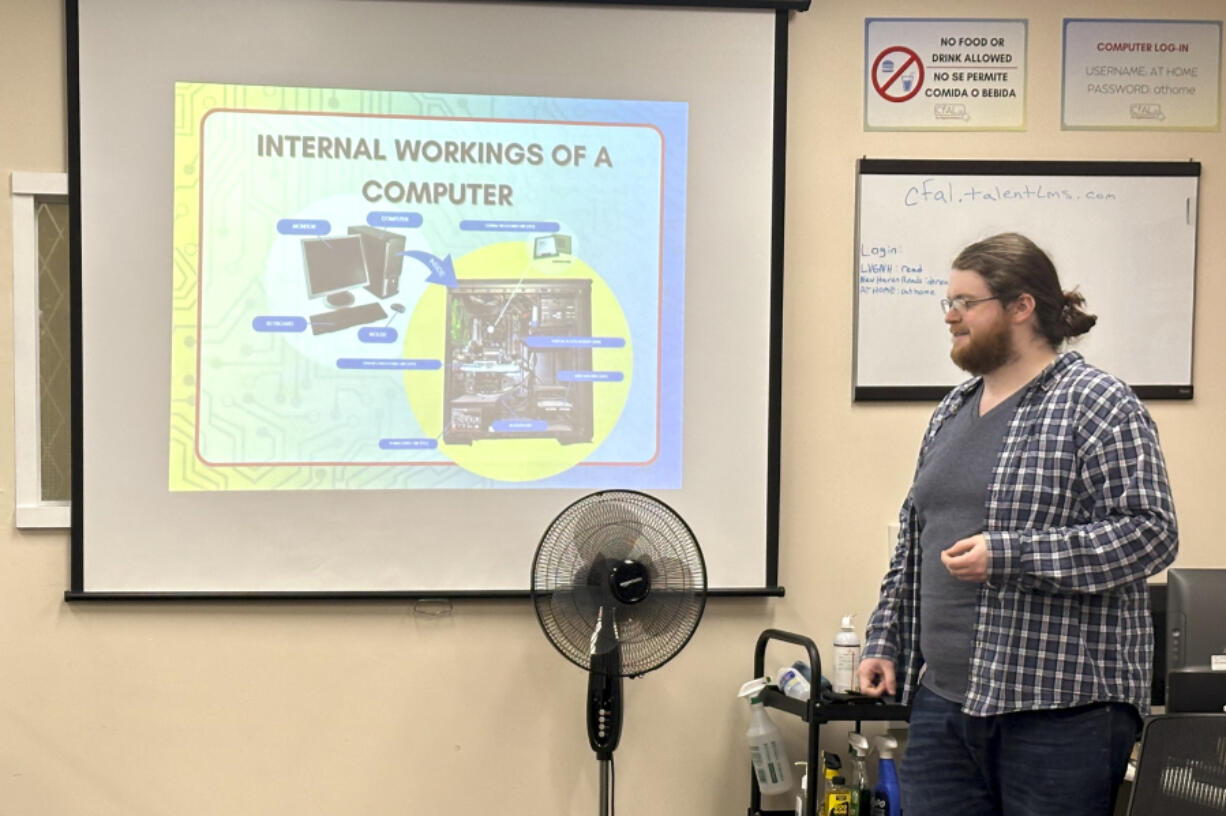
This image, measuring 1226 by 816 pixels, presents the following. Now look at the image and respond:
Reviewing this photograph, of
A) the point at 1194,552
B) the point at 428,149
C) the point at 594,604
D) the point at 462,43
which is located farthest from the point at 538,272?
the point at 1194,552

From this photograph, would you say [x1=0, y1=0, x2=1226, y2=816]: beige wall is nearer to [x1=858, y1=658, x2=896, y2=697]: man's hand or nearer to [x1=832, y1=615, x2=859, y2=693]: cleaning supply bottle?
[x1=832, y1=615, x2=859, y2=693]: cleaning supply bottle

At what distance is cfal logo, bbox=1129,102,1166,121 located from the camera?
297cm

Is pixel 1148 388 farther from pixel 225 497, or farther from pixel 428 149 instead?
pixel 225 497

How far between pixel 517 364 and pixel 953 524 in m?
1.29

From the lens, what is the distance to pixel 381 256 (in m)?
2.80

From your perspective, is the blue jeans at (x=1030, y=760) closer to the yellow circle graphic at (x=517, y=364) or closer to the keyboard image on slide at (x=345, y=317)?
the yellow circle graphic at (x=517, y=364)

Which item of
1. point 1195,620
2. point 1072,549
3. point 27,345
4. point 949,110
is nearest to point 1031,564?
point 1072,549

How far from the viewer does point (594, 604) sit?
250 centimetres

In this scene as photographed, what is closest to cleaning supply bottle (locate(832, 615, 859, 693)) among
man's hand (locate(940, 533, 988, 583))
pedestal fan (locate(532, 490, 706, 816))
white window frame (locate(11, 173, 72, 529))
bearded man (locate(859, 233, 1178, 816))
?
pedestal fan (locate(532, 490, 706, 816))

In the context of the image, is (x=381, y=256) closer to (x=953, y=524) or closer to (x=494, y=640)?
(x=494, y=640)

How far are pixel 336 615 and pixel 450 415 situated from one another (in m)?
0.59

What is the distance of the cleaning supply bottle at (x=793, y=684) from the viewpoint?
8.74ft

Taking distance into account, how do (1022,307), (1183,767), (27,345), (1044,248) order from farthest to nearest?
1. (1044,248)
2. (27,345)
3. (1022,307)
4. (1183,767)

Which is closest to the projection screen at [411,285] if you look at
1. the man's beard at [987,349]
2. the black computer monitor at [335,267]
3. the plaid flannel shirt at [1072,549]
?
the black computer monitor at [335,267]
